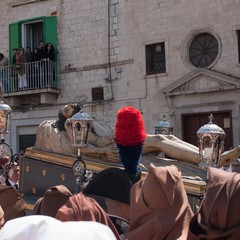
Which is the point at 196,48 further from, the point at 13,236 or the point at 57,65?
the point at 13,236

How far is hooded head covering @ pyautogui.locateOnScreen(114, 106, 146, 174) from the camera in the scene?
5.17 meters

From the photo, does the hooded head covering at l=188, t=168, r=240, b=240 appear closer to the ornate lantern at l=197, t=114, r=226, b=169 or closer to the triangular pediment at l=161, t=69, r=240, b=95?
the ornate lantern at l=197, t=114, r=226, b=169

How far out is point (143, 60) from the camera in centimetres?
1549

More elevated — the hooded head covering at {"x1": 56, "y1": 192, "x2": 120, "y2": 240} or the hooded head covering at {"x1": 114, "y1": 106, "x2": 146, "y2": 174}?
the hooded head covering at {"x1": 114, "y1": 106, "x2": 146, "y2": 174}

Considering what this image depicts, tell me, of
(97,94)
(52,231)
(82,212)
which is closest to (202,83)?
(97,94)

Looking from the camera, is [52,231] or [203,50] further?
[203,50]

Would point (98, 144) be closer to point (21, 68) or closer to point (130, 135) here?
point (130, 135)

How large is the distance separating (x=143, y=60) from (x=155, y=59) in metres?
0.37

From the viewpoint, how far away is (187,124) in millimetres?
15086

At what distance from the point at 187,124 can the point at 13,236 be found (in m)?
13.5

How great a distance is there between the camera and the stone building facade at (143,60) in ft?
46.7

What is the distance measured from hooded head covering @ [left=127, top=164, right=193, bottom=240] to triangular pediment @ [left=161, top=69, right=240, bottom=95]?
11090mm

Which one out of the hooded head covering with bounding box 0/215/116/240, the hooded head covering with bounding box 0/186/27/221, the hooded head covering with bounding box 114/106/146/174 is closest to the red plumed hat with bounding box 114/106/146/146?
the hooded head covering with bounding box 114/106/146/174

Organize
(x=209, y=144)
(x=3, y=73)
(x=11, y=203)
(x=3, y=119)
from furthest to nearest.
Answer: (x=3, y=73)
(x=3, y=119)
(x=209, y=144)
(x=11, y=203)
